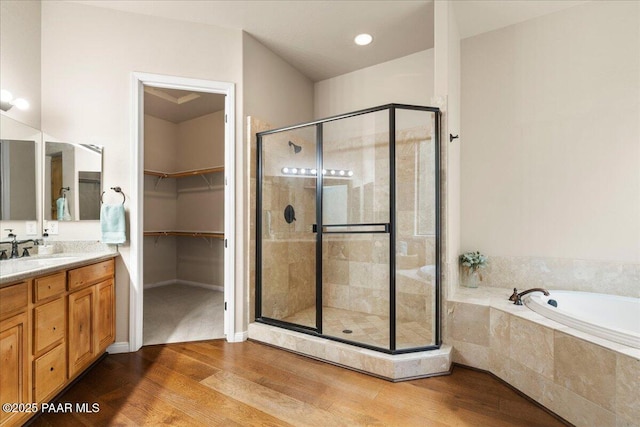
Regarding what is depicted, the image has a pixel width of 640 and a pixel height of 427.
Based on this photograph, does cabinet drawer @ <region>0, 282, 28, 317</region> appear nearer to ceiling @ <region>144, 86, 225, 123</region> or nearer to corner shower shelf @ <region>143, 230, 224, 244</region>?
corner shower shelf @ <region>143, 230, 224, 244</region>

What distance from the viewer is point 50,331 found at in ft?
5.82

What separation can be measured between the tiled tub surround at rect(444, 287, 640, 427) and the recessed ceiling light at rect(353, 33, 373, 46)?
2.64 meters

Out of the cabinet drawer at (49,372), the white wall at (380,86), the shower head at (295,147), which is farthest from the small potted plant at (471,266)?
the cabinet drawer at (49,372)

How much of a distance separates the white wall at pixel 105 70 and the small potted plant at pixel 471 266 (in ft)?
9.97

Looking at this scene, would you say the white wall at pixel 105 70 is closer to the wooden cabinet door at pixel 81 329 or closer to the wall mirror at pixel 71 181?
the wall mirror at pixel 71 181

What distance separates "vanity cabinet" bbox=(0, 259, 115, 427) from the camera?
1.48m

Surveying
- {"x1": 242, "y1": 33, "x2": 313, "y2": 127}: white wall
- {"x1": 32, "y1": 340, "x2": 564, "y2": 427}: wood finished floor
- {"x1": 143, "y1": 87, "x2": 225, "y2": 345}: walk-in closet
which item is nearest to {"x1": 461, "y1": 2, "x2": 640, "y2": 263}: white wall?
{"x1": 32, "y1": 340, "x2": 564, "y2": 427}: wood finished floor

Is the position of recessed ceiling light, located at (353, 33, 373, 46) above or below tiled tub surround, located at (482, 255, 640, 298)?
above

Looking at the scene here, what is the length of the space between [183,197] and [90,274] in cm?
321

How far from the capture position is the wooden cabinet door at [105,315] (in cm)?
227

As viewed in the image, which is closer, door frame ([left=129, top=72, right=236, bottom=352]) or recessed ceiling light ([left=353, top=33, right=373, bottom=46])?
door frame ([left=129, top=72, right=236, bottom=352])

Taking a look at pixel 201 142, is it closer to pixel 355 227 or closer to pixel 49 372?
pixel 355 227

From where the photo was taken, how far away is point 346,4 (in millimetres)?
2541

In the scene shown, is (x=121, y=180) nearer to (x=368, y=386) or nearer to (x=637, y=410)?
(x=368, y=386)
